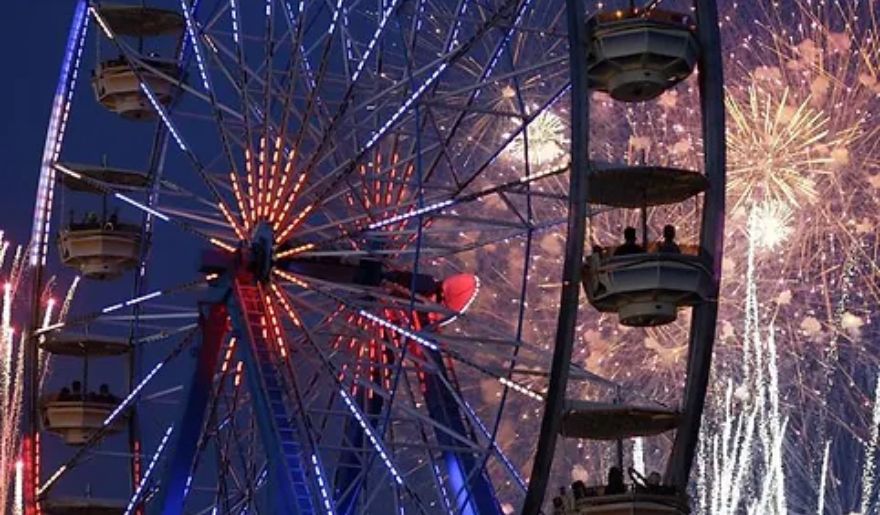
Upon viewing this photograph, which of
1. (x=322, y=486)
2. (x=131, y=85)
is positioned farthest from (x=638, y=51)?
(x=131, y=85)

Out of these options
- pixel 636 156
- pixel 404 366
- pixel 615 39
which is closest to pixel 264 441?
pixel 404 366

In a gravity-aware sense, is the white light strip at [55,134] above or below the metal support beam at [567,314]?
above

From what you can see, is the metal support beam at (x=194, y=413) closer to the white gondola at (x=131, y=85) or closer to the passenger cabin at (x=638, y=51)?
the white gondola at (x=131, y=85)

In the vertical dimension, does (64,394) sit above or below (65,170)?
below

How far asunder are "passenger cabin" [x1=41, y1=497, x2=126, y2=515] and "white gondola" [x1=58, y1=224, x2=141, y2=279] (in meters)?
3.00

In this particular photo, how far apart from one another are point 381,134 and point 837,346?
11.1m

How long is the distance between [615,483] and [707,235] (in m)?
3.06

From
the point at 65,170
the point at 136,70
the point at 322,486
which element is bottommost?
the point at 322,486

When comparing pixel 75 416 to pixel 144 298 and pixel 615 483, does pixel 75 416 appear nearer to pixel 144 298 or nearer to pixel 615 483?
pixel 144 298

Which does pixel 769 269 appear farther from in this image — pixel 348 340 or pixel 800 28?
pixel 348 340

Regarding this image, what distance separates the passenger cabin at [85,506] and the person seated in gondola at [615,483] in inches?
377

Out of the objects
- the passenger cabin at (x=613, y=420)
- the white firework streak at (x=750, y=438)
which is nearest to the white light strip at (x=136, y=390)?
the passenger cabin at (x=613, y=420)

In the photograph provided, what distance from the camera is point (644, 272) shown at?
27.4m

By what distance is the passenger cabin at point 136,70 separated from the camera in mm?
33844
